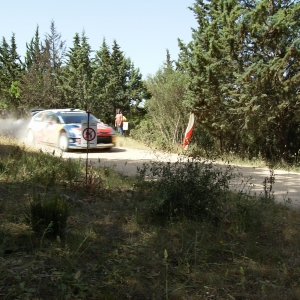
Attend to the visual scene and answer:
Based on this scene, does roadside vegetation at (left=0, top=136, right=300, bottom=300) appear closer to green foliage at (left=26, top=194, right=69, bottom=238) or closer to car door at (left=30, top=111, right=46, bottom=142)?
green foliage at (left=26, top=194, right=69, bottom=238)

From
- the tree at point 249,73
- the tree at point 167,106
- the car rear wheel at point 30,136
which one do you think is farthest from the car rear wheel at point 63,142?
the tree at point 167,106

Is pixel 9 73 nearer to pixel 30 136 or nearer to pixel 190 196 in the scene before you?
pixel 30 136

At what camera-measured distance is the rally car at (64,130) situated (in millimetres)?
14766

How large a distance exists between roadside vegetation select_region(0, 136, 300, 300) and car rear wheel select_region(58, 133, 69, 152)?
7.65 metres

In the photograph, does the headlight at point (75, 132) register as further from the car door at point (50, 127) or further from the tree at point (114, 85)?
the tree at point (114, 85)

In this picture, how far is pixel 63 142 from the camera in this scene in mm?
15062

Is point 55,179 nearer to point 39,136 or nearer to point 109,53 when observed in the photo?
point 39,136

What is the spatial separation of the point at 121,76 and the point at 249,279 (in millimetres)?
34462

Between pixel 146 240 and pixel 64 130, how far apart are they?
10853 millimetres

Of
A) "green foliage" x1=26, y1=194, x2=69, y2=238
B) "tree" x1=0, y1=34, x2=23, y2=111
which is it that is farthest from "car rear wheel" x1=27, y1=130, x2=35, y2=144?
"tree" x1=0, y1=34, x2=23, y2=111

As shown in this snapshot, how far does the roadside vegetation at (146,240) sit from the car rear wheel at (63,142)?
301 inches

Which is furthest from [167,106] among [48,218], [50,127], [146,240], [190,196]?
[48,218]

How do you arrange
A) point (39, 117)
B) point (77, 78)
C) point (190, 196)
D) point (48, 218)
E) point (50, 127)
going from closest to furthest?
point (48, 218) → point (190, 196) → point (50, 127) → point (39, 117) → point (77, 78)

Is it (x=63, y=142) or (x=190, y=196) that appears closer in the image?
(x=190, y=196)
